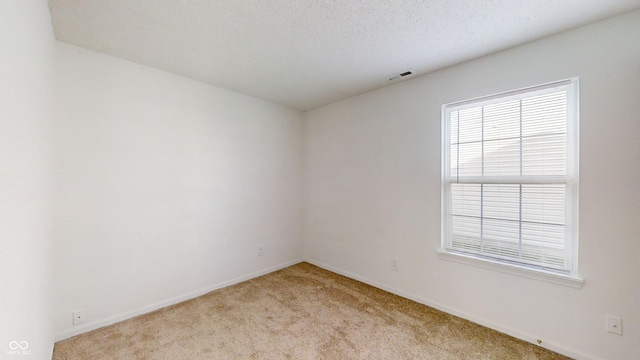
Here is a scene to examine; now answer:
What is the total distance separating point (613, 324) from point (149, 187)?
3805 millimetres

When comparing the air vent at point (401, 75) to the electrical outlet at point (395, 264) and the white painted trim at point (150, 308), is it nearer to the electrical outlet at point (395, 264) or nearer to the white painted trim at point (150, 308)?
the electrical outlet at point (395, 264)

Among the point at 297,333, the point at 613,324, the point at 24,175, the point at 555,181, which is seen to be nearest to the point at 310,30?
the point at 24,175

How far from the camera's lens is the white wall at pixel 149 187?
200 centimetres

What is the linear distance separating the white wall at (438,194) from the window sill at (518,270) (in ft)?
0.15

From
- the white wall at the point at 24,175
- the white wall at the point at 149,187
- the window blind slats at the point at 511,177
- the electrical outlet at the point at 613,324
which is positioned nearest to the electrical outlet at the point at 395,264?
the window blind slats at the point at 511,177

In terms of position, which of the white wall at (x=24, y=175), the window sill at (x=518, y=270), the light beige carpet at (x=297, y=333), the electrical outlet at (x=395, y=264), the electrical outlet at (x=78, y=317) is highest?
the white wall at (x=24, y=175)

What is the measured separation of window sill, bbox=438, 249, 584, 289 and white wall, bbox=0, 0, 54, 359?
2784mm

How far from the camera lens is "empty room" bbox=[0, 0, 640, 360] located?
62.6 inches

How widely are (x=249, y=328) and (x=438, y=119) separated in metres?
2.62

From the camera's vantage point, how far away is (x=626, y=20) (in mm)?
1635

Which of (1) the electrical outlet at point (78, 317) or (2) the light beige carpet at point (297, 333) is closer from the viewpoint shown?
(2) the light beige carpet at point (297, 333)

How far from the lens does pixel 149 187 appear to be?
2406 millimetres

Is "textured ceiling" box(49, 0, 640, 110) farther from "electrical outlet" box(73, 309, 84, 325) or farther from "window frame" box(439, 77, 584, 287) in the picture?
"electrical outlet" box(73, 309, 84, 325)

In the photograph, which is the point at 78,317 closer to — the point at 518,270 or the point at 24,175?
the point at 24,175
